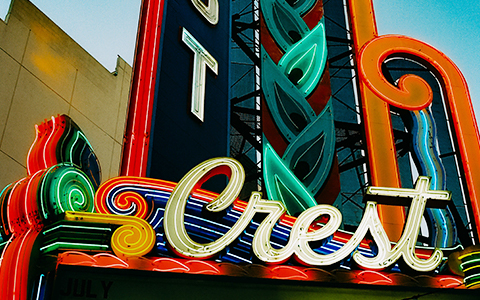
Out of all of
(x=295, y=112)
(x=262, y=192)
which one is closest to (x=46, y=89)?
(x=295, y=112)

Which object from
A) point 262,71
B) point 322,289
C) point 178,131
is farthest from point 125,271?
point 262,71

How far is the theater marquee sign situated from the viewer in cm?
660

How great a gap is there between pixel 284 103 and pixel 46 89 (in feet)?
18.6

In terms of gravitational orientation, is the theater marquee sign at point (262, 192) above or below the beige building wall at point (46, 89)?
below

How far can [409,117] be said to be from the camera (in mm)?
10820

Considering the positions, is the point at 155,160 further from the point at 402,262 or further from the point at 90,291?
the point at 402,262

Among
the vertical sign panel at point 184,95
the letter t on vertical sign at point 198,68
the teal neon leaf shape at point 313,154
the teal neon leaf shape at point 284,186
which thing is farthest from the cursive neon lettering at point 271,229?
the letter t on vertical sign at point 198,68

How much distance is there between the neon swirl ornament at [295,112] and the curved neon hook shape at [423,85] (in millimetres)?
1001

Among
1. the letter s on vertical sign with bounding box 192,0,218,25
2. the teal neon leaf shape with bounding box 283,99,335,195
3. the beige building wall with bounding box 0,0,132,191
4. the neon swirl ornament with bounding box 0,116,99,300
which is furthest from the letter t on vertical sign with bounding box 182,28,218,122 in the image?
the beige building wall with bounding box 0,0,132,191

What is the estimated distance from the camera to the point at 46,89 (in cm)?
1280

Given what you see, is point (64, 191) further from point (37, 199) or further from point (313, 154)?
point (313, 154)

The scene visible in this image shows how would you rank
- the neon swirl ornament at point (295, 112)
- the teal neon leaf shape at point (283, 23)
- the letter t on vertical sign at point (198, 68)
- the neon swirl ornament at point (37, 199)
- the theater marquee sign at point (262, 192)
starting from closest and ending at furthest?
the neon swirl ornament at point (37, 199), the theater marquee sign at point (262, 192), the neon swirl ornament at point (295, 112), the letter t on vertical sign at point (198, 68), the teal neon leaf shape at point (283, 23)

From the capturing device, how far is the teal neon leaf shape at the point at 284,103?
10.4 m

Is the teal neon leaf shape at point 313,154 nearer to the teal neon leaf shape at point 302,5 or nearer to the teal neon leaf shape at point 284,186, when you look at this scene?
the teal neon leaf shape at point 284,186
